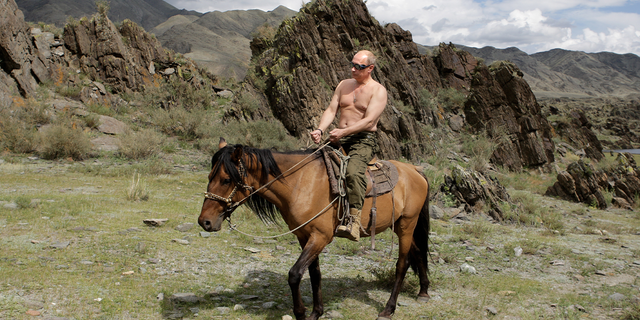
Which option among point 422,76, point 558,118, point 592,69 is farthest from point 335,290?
point 592,69

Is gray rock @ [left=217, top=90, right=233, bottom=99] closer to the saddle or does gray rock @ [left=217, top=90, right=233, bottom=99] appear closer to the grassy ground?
the grassy ground

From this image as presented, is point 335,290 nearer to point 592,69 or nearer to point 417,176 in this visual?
point 417,176

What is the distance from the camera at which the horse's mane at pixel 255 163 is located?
3.65m

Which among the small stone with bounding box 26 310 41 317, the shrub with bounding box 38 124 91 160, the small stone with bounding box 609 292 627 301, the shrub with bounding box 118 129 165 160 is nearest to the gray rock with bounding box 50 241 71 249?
the small stone with bounding box 26 310 41 317

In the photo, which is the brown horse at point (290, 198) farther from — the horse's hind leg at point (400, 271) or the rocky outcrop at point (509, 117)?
the rocky outcrop at point (509, 117)

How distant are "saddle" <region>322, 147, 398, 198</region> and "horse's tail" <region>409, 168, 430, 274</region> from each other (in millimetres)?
828

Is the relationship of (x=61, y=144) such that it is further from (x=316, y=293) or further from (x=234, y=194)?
(x=316, y=293)

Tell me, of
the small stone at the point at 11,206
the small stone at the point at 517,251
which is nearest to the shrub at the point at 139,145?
the small stone at the point at 11,206

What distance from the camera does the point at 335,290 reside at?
5.00 meters

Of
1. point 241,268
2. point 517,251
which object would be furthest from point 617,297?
point 241,268

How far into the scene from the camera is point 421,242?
5172mm

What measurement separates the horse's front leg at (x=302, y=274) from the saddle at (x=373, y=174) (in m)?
0.65

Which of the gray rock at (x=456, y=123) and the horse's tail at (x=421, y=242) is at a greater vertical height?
the gray rock at (x=456, y=123)

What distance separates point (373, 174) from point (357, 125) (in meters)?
0.71
